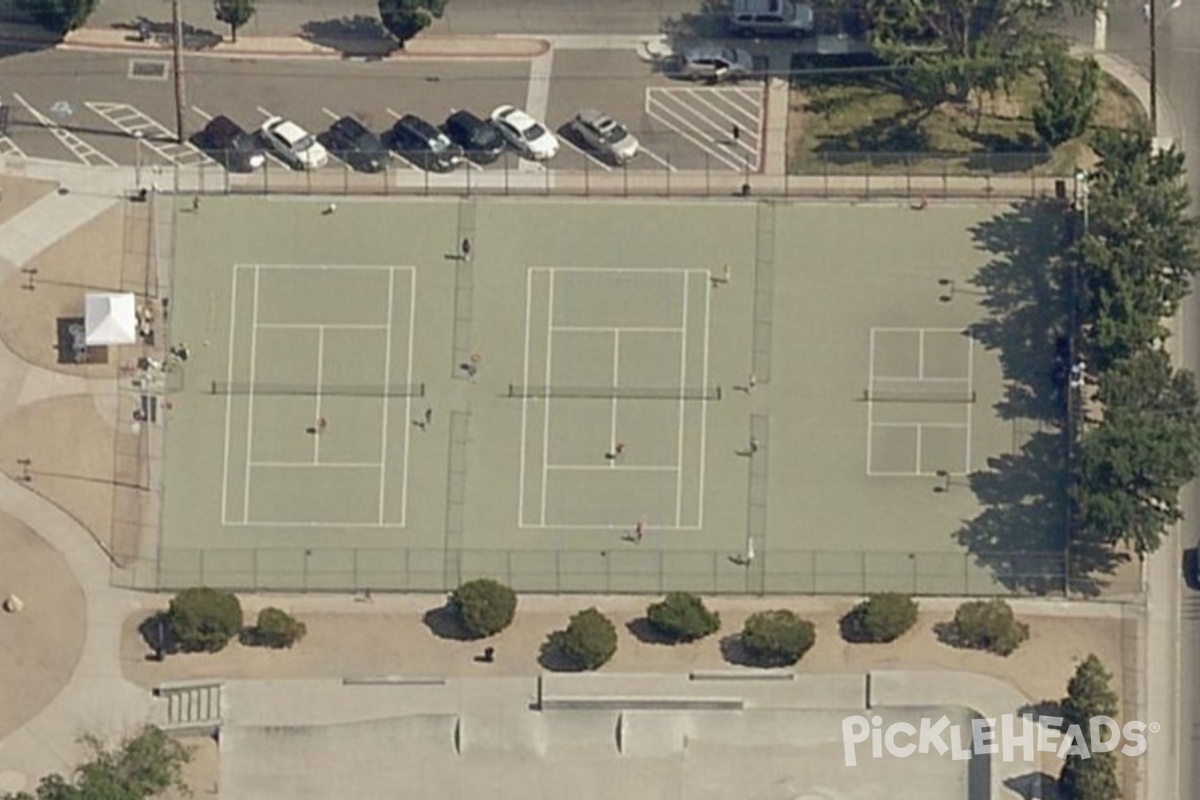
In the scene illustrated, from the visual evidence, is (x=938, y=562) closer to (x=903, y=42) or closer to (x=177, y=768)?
(x=903, y=42)

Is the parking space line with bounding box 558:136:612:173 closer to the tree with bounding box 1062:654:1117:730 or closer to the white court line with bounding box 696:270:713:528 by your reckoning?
the white court line with bounding box 696:270:713:528

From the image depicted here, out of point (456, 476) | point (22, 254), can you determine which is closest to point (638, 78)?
point (456, 476)

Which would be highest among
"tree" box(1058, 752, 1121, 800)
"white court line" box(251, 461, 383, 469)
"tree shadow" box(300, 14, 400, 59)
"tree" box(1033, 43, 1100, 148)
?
"tree shadow" box(300, 14, 400, 59)

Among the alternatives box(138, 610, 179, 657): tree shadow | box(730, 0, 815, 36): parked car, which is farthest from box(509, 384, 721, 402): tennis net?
box(730, 0, 815, 36): parked car

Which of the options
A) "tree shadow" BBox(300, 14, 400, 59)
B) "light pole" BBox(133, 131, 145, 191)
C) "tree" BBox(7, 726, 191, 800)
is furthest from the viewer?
"tree shadow" BBox(300, 14, 400, 59)

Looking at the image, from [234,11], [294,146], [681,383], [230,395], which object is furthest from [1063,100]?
[230,395]

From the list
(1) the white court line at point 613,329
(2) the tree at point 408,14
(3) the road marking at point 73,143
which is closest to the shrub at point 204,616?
(1) the white court line at point 613,329
